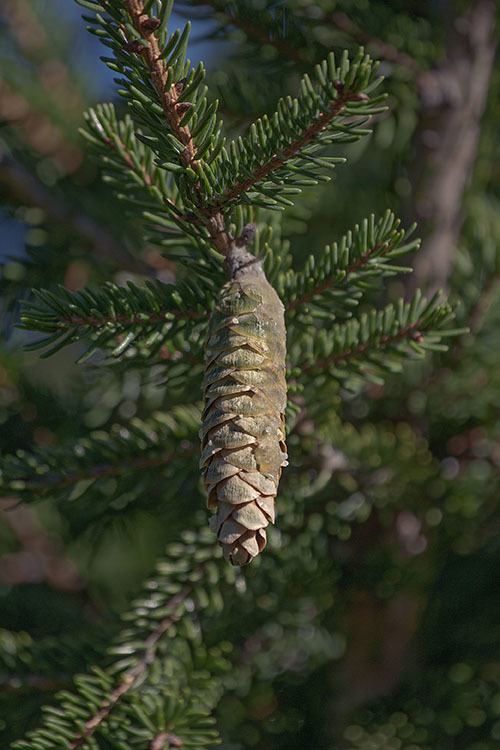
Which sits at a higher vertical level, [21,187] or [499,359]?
[21,187]

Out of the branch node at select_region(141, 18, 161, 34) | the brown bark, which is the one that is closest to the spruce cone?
the branch node at select_region(141, 18, 161, 34)

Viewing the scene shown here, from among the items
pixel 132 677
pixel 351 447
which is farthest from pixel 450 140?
pixel 132 677

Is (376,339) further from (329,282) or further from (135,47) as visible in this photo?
(135,47)

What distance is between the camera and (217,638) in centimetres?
82

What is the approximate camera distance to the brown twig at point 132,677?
0.62 meters

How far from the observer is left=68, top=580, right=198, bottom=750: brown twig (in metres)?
0.62

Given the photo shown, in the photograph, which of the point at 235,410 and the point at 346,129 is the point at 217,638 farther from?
the point at 346,129

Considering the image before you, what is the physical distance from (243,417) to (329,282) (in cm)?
17

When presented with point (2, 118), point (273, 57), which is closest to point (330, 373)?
point (273, 57)

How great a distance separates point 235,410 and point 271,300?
85 millimetres

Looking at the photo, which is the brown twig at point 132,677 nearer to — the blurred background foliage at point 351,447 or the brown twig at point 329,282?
the blurred background foliage at point 351,447

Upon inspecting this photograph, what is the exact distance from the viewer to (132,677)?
684mm

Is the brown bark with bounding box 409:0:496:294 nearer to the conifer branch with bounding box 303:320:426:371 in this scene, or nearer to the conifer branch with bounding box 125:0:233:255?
the conifer branch with bounding box 303:320:426:371

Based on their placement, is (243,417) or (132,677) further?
(132,677)
